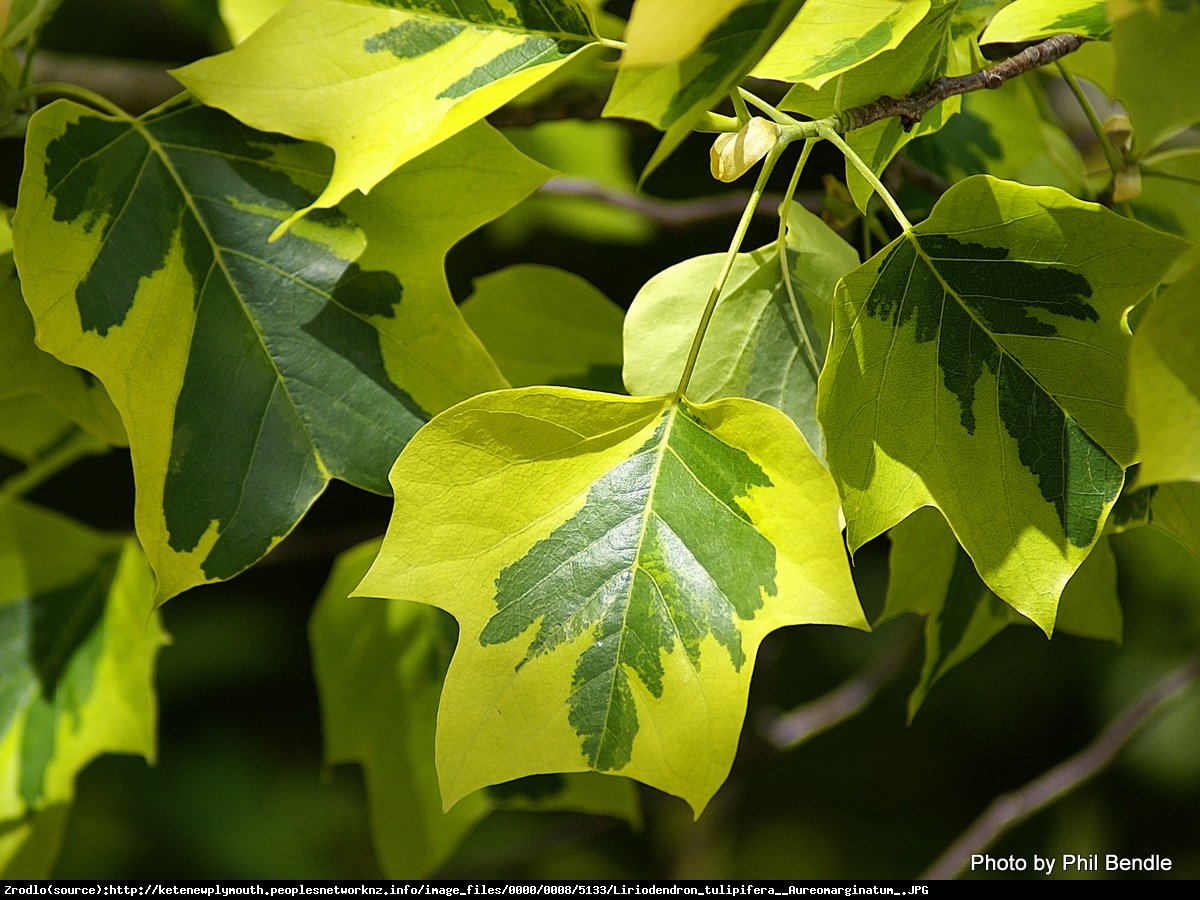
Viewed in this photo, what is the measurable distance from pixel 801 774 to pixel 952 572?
1.00 metres

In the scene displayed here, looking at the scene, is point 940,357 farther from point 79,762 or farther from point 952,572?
point 79,762

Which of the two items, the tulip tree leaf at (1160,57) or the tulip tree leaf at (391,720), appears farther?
the tulip tree leaf at (391,720)

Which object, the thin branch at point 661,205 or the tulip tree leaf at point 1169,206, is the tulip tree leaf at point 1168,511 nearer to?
the tulip tree leaf at point 1169,206

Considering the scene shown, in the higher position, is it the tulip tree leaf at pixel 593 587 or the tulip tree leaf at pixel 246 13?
the tulip tree leaf at pixel 246 13

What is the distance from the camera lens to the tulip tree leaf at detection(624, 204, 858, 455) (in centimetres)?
35

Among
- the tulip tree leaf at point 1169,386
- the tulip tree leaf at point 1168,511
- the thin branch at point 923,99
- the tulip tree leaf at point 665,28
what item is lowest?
the tulip tree leaf at point 1168,511

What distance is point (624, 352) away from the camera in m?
0.35

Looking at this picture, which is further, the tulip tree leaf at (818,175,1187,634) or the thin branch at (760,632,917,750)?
the thin branch at (760,632,917,750)


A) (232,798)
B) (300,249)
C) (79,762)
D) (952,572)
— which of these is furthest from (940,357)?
(232,798)

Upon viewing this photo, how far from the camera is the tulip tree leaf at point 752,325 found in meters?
0.35

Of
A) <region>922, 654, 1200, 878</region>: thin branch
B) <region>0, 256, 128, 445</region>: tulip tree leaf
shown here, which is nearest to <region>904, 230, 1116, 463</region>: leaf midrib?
<region>0, 256, 128, 445</region>: tulip tree leaf

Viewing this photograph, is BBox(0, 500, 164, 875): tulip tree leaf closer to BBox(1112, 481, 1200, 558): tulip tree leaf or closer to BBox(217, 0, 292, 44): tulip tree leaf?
BBox(217, 0, 292, 44): tulip tree leaf

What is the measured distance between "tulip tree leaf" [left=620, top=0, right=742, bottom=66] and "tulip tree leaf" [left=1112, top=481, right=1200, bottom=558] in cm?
23

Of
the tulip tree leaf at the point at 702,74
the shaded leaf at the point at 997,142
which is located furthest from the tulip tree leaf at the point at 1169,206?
the tulip tree leaf at the point at 702,74
